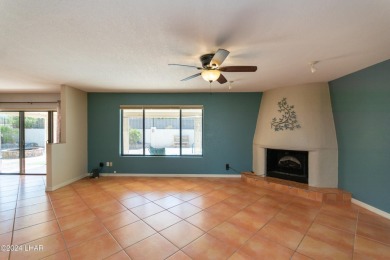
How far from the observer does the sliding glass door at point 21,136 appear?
16.1 ft

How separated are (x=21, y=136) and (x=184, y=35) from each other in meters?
5.98

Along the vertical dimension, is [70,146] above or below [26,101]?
below

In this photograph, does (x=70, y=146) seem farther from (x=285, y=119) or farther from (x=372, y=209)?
(x=372, y=209)

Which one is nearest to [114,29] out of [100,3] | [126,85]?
[100,3]

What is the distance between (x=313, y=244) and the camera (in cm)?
199

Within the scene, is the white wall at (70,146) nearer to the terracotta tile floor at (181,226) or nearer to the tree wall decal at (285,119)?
the terracotta tile floor at (181,226)

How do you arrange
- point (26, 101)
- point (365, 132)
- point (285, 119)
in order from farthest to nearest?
point (26, 101) < point (285, 119) < point (365, 132)

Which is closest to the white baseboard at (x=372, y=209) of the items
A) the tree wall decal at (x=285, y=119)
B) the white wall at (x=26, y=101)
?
the tree wall decal at (x=285, y=119)

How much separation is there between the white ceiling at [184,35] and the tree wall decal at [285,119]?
38.1 inches

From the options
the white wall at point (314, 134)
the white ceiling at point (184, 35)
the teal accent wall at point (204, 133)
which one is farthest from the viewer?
the teal accent wall at point (204, 133)

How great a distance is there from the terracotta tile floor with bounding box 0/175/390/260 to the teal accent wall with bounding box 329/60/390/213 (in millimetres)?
437

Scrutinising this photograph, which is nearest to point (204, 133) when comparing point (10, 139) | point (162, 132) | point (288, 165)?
point (162, 132)

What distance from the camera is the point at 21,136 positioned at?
492cm

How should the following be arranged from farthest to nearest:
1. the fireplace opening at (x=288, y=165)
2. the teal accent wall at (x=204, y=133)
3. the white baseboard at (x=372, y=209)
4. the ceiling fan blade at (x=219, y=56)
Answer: the teal accent wall at (x=204, y=133)
the fireplace opening at (x=288, y=165)
the white baseboard at (x=372, y=209)
the ceiling fan blade at (x=219, y=56)
